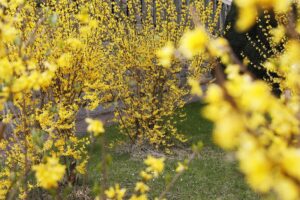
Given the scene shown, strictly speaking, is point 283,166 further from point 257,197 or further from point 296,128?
point 257,197

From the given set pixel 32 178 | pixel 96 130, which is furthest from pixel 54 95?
pixel 96 130

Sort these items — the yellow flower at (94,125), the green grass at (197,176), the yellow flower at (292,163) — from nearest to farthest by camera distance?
the yellow flower at (292,163) → the yellow flower at (94,125) → the green grass at (197,176)

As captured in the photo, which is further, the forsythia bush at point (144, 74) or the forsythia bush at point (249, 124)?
the forsythia bush at point (144, 74)

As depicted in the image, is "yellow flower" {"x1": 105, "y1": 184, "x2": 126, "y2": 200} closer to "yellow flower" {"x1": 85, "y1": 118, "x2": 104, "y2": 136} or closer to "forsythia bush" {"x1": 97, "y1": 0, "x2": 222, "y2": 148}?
"yellow flower" {"x1": 85, "y1": 118, "x2": 104, "y2": 136}

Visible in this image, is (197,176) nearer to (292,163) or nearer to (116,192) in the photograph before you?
(116,192)

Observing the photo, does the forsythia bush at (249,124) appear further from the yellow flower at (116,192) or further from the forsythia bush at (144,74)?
the forsythia bush at (144,74)

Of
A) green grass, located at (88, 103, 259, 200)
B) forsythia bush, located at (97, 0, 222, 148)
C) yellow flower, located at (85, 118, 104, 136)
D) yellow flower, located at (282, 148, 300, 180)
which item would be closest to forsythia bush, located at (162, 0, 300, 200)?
yellow flower, located at (282, 148, 300, 180)

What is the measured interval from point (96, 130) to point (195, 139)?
29.2ft

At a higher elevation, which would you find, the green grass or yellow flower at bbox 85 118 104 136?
the green grass

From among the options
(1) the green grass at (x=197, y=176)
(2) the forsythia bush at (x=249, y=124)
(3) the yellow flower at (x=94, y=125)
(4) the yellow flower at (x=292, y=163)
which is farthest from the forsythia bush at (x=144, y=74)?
(4) the yellow flower at (x=292, y=163)

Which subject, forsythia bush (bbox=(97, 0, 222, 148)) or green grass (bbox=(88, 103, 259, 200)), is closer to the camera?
green grass (bbox=(88, 103, 259, 200))

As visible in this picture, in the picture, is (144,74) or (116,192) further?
(144,74)

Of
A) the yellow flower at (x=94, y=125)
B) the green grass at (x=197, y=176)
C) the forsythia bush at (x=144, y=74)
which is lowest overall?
the yellow flower at (x=94, y=125)

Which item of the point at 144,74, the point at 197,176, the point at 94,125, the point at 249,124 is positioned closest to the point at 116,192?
the point at 94,125
